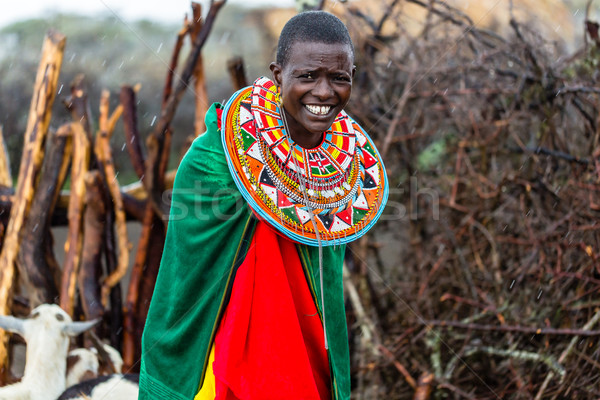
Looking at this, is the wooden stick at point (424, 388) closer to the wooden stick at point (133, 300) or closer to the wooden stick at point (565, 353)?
the wooden stick at point (565, 353)

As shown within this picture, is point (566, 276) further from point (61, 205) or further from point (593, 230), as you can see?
point (61, 205)

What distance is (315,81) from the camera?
1.82 m

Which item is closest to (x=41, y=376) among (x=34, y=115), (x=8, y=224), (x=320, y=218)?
(x=8, y=224)

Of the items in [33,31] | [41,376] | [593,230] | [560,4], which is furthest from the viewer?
[33,31]

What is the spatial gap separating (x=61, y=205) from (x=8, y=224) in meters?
0.41

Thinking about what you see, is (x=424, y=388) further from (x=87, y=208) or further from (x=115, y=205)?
(x=87, y=208)

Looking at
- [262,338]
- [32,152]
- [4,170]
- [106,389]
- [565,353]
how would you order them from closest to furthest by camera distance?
1. [262,338]
2. [106,389]
3. [565,353]
4. [32,152]
5. [4,170]

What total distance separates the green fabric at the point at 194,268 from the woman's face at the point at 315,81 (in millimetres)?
253

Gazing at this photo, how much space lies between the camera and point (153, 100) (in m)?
11.1

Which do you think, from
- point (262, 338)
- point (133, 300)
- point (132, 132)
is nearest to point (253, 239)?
point (262, 338)

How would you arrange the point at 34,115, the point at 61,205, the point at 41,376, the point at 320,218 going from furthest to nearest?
1. the point at 61,205
2. the point at 34,115
3. the point at 41,376
4. the point at 320,218

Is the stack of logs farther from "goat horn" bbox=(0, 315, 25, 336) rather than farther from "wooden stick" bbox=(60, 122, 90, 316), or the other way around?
"goat horn" bbox=(0, 315, 25, 336)

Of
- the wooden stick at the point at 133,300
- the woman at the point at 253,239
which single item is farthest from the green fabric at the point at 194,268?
the wooden stick at the point at 133,300

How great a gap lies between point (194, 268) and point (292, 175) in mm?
415
